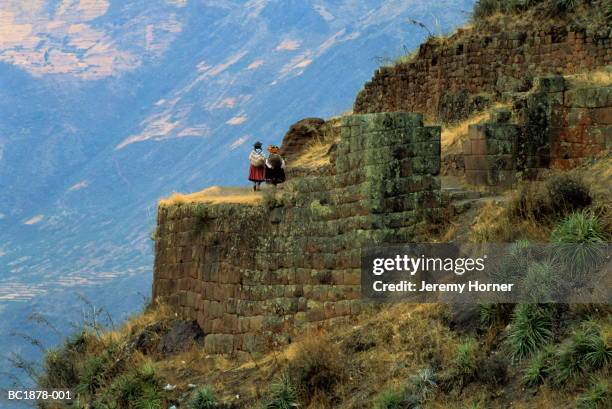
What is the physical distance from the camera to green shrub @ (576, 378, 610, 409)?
13070mm

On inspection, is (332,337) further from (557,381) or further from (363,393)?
(557,381)

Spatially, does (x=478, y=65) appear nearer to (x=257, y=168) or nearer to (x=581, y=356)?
(x=257, y=168)

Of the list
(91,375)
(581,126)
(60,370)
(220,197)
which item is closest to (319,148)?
(220,197)

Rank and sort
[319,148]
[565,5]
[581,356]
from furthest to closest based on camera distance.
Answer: [319,148], [565,5], [581,356]

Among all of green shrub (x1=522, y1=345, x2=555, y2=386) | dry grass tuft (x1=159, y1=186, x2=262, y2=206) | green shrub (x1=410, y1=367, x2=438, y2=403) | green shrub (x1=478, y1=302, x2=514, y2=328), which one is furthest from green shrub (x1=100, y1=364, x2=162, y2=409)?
green shrub (x1=522, y1=345, x2=555, y2=386)

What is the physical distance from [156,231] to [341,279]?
6953 millimetres

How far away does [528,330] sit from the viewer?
14867mm

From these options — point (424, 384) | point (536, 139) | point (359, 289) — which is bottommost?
point (424, 384)

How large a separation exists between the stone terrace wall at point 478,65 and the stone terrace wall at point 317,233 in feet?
28.5

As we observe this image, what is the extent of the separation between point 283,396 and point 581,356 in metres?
4.08

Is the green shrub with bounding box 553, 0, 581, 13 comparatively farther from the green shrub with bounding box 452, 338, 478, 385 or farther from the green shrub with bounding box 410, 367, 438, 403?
the green shrub with bounding box 410, 367, 438, 403

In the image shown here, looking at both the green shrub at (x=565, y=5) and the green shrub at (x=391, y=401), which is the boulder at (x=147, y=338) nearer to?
the green shrub at (x=391, y=401)

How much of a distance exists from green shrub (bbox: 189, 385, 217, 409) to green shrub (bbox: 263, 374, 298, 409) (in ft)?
4.13

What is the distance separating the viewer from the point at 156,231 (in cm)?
2459
